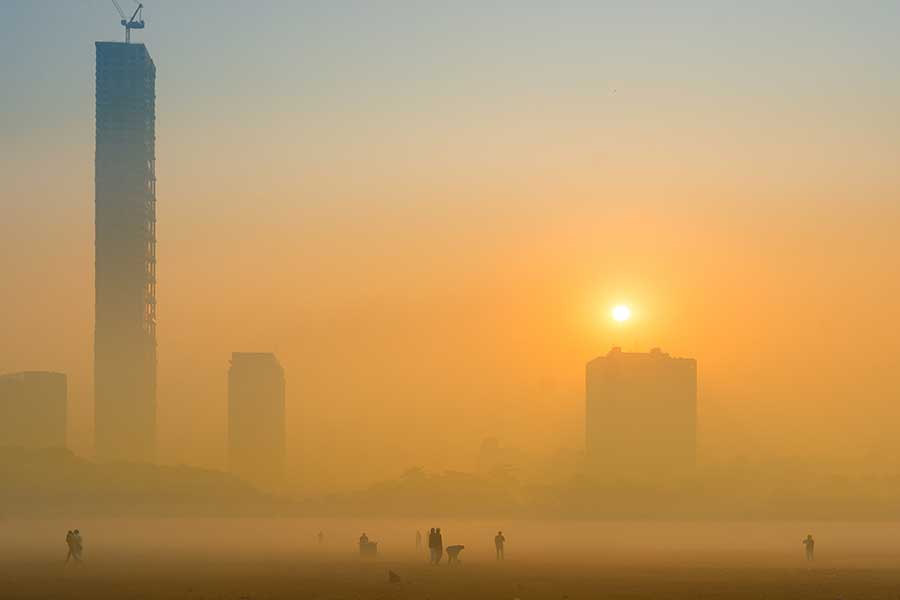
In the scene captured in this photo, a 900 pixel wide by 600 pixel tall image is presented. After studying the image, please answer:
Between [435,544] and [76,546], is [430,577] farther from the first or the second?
[76,546]

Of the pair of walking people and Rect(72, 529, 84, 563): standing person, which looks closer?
Rect(72, 529, 84, 563): standing person

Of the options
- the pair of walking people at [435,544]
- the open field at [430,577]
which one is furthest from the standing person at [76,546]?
the pair of walking people at [435,544]

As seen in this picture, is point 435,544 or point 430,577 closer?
point 430,577

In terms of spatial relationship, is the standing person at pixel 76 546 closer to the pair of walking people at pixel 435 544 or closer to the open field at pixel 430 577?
the open field at pixel 430 577

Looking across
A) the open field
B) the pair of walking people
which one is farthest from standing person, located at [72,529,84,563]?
the pair of walking people

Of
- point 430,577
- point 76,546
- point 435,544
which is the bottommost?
point 430,577

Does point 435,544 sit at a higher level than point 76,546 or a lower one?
lower

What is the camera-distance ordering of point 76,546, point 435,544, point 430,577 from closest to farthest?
point 430,577, point 76,546, point 435,544

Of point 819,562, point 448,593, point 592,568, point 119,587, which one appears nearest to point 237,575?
point 119,587

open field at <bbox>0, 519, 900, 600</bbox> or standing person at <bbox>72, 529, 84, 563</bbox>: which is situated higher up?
standing person at <bbox>72, 529, 84, 563</bbox>

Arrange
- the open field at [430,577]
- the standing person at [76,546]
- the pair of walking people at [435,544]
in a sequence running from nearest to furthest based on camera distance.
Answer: the open field at [430,577]
the standing person at [76,546]
the pair of walking people at [435,544]

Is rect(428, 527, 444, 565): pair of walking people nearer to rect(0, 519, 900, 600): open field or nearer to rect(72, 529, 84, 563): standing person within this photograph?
rect(0, 519, 900, 600): open field

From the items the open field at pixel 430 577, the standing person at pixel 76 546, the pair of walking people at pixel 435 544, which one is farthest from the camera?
the pair of walking people at pixel 435 544

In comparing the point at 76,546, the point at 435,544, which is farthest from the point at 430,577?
the point at 76,546
